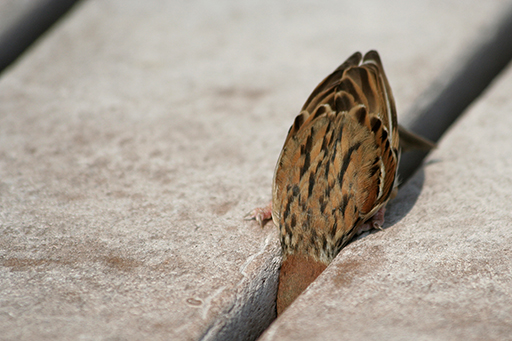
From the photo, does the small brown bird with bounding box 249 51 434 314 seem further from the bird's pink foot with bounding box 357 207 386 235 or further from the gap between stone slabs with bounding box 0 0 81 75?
the gap between stone slabs with bounding box 0 0 81 75

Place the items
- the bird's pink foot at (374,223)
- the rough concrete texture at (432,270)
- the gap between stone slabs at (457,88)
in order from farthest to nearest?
the gap between stone slabs at (457,88), the bird's pink foot at (374,223), the rough concrete texture at (432,270)

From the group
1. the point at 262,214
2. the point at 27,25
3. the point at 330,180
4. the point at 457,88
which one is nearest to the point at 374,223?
the point at 330,180

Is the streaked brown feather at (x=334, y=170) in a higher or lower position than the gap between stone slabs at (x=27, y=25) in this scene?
lower

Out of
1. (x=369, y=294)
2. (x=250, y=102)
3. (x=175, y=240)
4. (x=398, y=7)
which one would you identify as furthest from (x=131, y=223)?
(x=398, y=7)

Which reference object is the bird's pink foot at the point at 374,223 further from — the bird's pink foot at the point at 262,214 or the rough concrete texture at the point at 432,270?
the bird's pink foot at the point at 262,214

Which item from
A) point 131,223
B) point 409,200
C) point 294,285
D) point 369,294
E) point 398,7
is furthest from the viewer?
point 398,7

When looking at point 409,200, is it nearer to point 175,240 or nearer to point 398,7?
point 175,240

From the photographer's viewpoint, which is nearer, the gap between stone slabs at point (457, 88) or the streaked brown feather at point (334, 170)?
the streaked brown feather at point (334, 170)

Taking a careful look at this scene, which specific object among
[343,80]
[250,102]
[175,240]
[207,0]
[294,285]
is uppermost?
[207,0]

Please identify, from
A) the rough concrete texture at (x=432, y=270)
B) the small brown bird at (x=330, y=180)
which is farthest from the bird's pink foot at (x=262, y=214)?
the rough concrete texture at (x=432, y=270)
